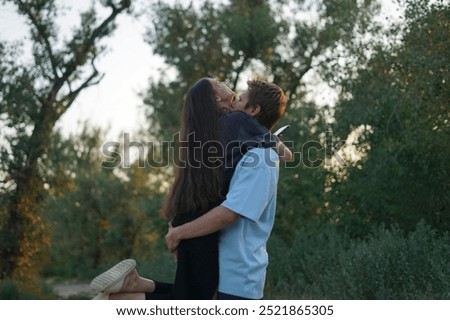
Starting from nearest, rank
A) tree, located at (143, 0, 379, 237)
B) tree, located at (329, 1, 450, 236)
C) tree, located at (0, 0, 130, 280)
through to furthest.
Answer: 1. tree, located at (329, 1, 450, 236)
2. tree, located at (0, 0, 130, 280)
3. tree, located at (143, 0, 379, 237)

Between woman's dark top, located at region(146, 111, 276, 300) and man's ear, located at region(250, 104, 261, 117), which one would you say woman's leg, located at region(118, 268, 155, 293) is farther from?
man's ear, located at region(250, 104, 261, 117)

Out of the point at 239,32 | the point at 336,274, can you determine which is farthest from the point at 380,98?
the point at 239,32

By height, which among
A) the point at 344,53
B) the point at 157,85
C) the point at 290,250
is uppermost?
the point at 157,85

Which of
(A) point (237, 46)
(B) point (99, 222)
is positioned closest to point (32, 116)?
(A) point (237, 46)

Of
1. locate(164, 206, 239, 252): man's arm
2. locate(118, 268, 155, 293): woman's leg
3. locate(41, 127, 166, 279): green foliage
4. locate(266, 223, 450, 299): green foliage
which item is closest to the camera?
locate(164, 206, 239, 252): man's arm

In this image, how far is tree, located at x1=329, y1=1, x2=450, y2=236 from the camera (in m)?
9.34

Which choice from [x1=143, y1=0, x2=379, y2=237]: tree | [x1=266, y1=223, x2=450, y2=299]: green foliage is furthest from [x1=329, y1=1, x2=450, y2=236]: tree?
[x1=143, y1=0, x2=379, y2=237]: tree

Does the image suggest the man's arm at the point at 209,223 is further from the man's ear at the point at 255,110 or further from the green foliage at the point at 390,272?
the green foliage at the point at 390,272

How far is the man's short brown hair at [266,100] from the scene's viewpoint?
3.41 m

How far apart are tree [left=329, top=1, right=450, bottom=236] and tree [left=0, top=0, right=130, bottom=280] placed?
5660 millimetres

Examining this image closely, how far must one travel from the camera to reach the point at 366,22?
12477 mm

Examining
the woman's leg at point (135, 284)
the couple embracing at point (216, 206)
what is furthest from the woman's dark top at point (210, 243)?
the woman's leg at point (135, 284)

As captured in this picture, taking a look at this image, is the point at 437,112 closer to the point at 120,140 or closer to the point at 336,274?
the point at 336,274

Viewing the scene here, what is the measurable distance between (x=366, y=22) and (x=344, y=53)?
661mm
